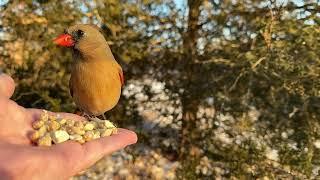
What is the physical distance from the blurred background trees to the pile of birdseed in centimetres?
106

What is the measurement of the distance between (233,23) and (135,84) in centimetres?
77

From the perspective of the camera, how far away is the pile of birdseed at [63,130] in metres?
2.19

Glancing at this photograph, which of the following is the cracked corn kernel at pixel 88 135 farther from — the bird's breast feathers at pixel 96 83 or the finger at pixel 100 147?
the bird's breast feathers at pixel 96 83

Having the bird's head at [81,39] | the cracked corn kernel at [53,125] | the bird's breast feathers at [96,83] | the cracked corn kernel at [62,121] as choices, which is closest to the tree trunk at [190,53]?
the bird's breast feathers at [96,83]

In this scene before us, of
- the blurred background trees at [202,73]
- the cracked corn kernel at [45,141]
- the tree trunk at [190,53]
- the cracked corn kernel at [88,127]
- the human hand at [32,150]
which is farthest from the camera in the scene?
the tree trunk at [190,53]

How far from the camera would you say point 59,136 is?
2209mm

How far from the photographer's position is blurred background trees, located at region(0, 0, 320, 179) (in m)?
3.29

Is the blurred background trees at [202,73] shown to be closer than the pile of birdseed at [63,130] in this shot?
No

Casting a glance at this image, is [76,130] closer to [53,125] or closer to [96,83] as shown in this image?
[53,125]

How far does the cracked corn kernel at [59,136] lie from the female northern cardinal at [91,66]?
0.35 m

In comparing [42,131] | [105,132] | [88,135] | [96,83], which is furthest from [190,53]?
[42,131]

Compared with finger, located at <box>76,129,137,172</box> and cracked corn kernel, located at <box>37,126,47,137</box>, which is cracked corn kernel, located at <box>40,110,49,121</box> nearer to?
cracked corn kernel, located at <box>37,126,47,137</box>

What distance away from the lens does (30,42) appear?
3.77 meters

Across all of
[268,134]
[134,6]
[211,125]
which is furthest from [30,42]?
[268,134]
